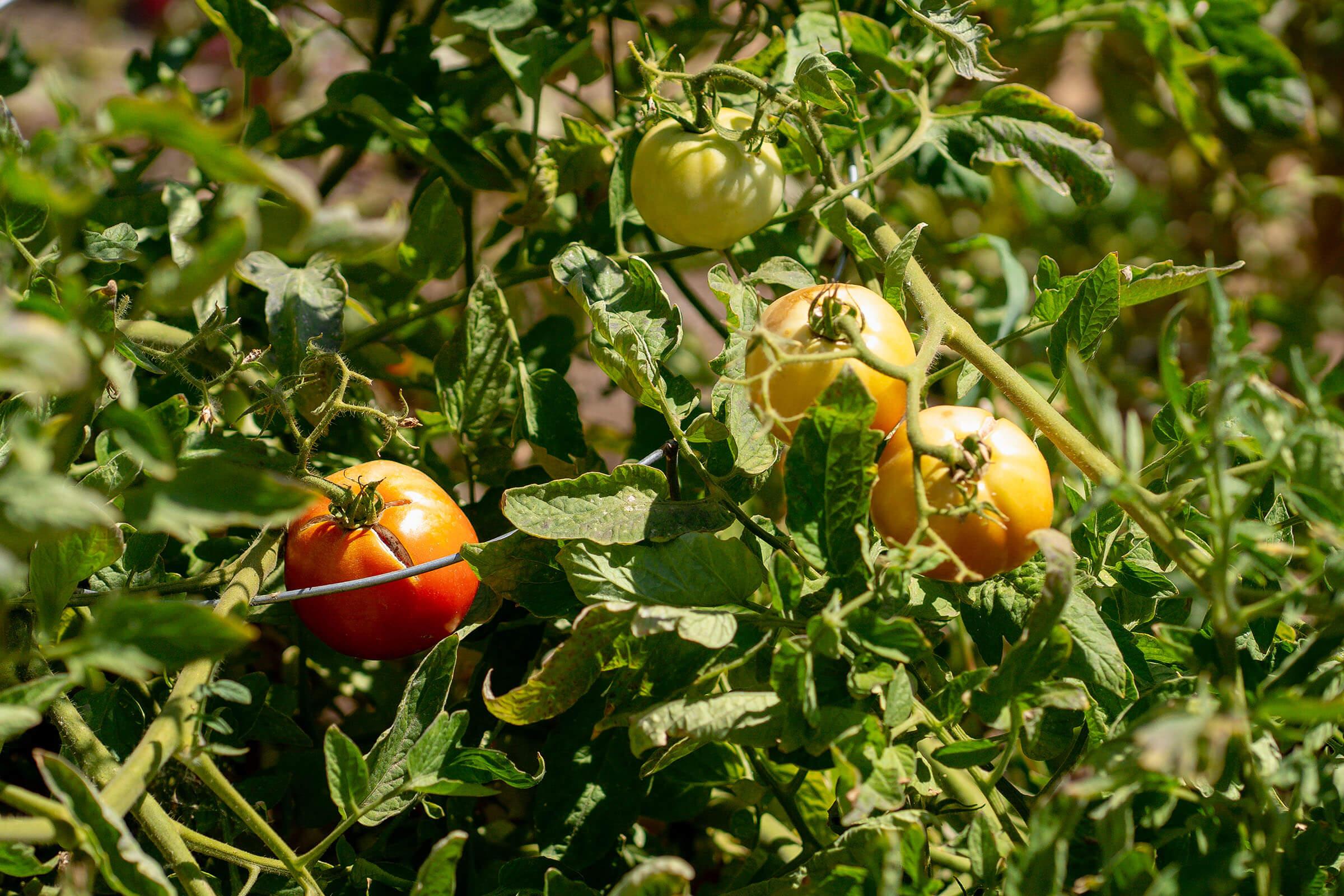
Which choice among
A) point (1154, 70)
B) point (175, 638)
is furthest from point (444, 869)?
point (1154, 70)

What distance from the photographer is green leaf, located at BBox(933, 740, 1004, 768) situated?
1.48ft

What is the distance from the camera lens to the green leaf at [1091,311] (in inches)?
22.0

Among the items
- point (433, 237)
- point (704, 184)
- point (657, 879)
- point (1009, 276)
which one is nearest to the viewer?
point (657, 879)

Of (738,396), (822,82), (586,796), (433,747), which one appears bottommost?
(586,796)

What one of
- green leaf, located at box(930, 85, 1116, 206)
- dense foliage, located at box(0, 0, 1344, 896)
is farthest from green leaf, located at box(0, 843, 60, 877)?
green leaf, located at box(930, 85, 1116, 206)

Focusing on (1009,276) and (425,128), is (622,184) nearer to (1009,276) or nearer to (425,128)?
(425,128)

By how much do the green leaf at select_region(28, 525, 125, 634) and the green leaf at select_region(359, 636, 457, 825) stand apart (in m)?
0.15

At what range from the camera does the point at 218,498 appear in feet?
1.08

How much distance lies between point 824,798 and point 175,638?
35 centimetres

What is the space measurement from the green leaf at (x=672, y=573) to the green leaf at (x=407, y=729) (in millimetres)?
83

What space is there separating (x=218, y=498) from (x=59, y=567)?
7.0 inches

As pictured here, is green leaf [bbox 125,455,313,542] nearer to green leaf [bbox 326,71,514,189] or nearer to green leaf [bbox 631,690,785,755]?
green leaf [bbox 631,690,785,755]

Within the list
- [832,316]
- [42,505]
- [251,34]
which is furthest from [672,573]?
[251,34]

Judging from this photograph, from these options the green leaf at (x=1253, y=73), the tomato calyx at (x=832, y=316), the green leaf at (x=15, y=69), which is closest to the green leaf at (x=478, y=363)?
the tomato calyx at (x=832, y=316)
